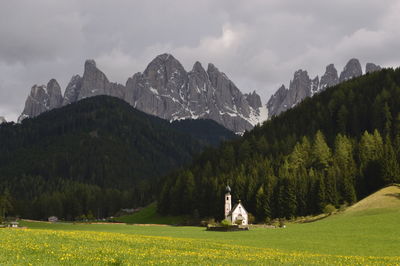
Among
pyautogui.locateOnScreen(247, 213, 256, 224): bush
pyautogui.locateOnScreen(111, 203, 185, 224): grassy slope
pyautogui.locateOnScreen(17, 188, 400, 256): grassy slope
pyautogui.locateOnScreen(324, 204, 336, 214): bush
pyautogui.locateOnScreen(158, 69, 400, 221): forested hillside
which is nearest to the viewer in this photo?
pyautogui.locateOnScreen(17, 188, 400, 256): grassy slope

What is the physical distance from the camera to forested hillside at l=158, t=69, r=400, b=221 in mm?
116938

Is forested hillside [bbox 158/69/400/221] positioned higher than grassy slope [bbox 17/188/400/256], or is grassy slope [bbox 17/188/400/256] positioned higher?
forested hillside [bbox 158/69/400/221]

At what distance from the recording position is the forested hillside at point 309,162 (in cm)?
11694

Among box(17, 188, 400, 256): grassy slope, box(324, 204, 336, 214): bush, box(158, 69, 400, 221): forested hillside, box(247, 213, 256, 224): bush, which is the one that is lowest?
box(17, 188, 400, 256): grassy slope

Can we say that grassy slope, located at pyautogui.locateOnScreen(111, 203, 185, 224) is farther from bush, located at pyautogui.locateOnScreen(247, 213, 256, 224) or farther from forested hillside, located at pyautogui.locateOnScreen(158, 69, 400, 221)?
bush, located at pyautogui.locateOnScreen(247, 213, 256, 224)

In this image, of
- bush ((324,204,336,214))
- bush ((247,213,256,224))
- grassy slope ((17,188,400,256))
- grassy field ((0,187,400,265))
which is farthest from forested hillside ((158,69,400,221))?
grassy slope ((17,188,400,256))

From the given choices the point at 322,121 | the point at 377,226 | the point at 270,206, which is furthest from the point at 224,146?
the point at 377,226

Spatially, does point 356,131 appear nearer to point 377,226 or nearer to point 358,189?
point 358,189

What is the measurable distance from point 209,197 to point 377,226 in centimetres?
7898

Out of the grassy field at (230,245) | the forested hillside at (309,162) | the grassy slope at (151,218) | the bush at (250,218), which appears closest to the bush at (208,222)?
the forested hillside at (309,162)

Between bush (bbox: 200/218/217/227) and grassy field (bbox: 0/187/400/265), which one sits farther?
bush (bbox: 200/218/217/227)

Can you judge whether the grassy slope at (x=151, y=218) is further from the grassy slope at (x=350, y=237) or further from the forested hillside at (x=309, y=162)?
the grassy slope at (x=350, y=237)

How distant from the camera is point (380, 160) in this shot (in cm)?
11656

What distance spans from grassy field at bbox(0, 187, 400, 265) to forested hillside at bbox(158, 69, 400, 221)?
1693cm
